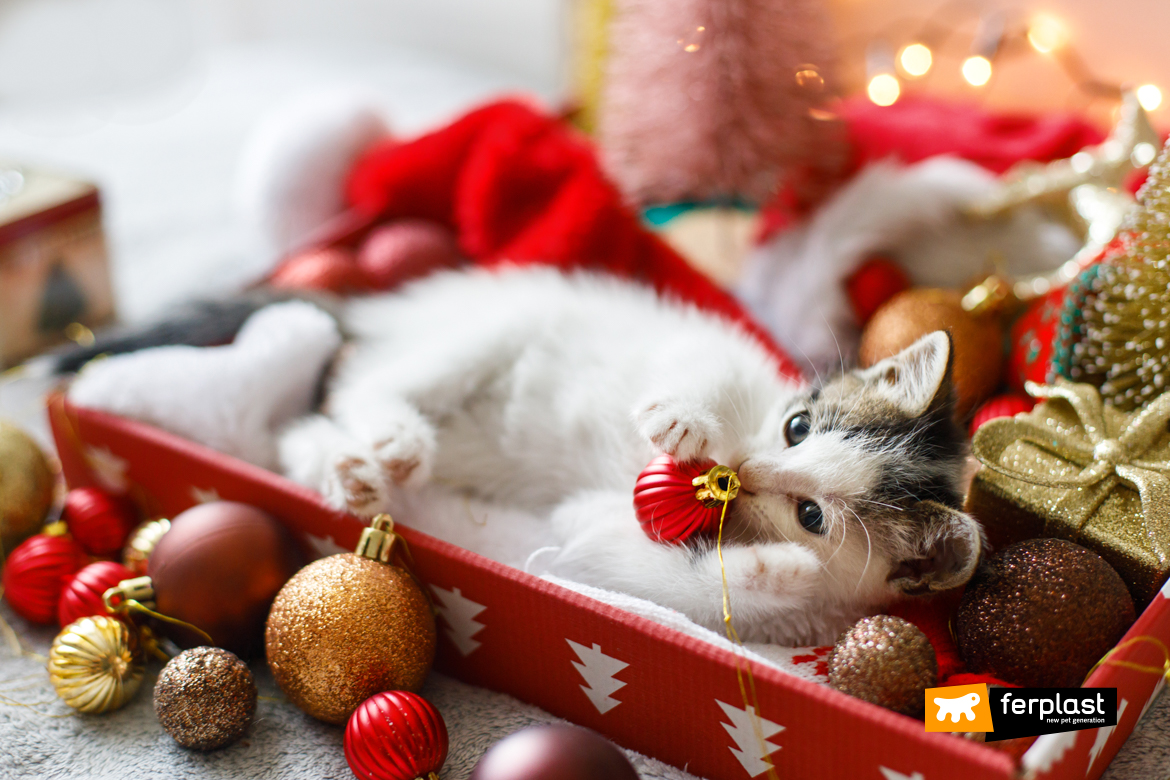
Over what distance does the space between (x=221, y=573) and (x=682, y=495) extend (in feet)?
1.76

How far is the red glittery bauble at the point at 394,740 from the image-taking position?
838 millimetres

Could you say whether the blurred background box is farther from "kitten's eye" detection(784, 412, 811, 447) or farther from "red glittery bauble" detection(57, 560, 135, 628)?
"kitten's eye" detection(784, 412, 811, 447)

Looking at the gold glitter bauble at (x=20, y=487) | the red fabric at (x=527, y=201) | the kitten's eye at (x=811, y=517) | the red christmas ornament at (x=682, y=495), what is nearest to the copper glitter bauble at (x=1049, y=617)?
the kitten's eye at (x=811, y=517)

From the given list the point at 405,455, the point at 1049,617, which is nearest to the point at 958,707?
the point at 1049,617

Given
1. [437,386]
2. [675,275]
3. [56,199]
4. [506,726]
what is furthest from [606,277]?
[56,199]

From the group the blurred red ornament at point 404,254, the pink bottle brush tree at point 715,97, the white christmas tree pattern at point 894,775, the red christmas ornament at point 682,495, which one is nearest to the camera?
the white christmas tree pattern at point 894,775

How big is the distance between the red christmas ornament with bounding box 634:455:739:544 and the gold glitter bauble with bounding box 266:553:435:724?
0.28m

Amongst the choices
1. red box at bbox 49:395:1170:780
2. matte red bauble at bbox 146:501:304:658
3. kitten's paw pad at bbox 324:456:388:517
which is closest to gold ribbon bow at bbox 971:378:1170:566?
red box at bbox 49:395:1170:780

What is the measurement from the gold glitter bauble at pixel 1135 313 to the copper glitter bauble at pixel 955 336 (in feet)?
0.45

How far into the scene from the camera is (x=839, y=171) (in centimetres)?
152

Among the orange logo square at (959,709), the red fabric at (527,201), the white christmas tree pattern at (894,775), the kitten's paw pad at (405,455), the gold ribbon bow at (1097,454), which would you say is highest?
the red fabric at (527,201)

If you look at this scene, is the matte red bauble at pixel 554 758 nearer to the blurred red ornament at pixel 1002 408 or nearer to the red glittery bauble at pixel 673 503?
the red glittery bauble at pixel 673 503

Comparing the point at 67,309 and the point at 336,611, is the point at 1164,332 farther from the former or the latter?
the point at 67,309

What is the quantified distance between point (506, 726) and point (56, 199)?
3.90 ft
